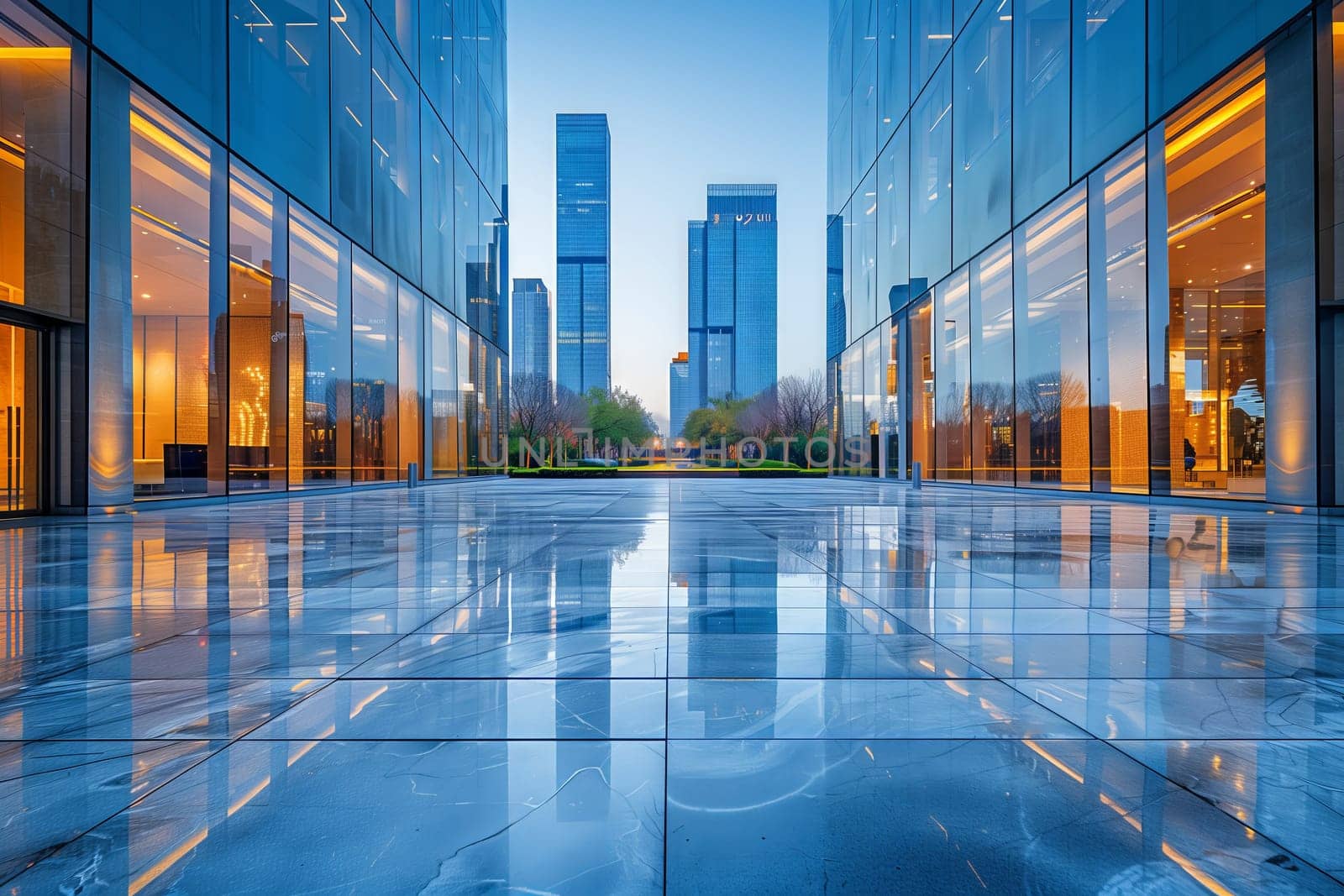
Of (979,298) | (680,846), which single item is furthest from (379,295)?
(680,846)

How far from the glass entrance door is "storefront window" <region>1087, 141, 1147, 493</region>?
2095 centimetres

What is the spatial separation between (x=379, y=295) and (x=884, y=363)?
20.3 metres

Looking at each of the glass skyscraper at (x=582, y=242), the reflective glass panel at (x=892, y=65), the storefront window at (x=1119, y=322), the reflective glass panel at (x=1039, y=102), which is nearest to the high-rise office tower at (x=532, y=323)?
the glass skyscraper at (x=582, y=242)

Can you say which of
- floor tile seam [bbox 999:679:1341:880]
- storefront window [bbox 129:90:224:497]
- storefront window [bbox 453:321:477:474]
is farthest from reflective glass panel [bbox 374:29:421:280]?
floor tile seam [bbox 999:679:1341:880]

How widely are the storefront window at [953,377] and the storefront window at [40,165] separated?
22.4m

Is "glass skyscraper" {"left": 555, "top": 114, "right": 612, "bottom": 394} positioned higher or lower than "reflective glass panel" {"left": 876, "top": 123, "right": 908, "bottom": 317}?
higher

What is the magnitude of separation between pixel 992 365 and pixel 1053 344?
292 cm

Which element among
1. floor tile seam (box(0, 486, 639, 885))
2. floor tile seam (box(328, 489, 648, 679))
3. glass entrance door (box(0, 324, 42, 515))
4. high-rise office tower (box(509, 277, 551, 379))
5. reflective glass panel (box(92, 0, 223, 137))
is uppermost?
high-rise office tower (box(509, 277, 551, 379))

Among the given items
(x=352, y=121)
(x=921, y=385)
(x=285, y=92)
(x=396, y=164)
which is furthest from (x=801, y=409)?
(x=285, y=92)

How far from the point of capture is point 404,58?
23188 mm

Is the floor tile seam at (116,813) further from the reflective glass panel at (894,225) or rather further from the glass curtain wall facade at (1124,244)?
the reflective glass panel at (894,225)

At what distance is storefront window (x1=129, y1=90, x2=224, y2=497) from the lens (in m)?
12.5

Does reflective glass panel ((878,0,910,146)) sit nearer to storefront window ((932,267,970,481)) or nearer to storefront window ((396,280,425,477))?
storefront window ((932,267,970,481))

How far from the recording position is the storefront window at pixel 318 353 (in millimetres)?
17281
